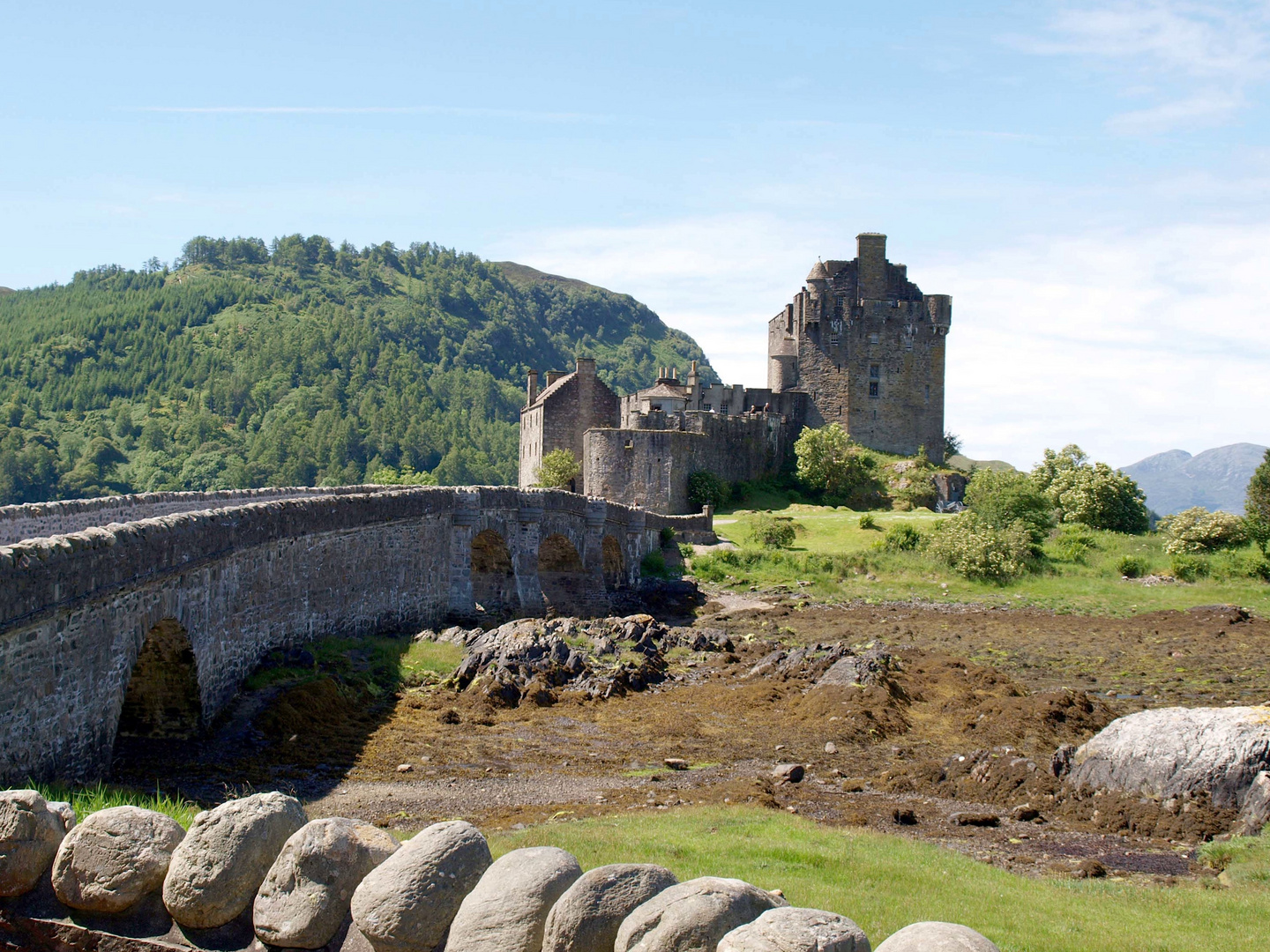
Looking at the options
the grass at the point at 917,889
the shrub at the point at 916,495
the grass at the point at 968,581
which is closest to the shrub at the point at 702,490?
the grass at the point at 968,581

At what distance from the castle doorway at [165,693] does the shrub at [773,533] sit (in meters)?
34.5

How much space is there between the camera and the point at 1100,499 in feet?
168

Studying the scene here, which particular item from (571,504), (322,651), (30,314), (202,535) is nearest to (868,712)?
(322,651)

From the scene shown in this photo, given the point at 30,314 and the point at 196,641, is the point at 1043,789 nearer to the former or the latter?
the point at 196,641

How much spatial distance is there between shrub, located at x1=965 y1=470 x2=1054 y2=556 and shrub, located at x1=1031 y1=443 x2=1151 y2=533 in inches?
40.5

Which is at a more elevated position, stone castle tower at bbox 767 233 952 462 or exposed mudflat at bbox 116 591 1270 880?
stone castle tower at bbox 767 233 952 462

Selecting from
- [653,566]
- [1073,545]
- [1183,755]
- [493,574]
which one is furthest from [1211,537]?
[1183,755]

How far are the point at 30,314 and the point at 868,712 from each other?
564 feet

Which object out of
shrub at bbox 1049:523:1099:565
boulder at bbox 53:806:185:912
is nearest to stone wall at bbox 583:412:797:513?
shrub at bbox 1049:523:1099:565

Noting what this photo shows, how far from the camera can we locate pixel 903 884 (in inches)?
438

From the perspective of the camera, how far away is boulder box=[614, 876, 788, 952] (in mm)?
7051

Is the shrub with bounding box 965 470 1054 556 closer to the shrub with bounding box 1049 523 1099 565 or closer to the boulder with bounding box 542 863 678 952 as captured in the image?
the shrub with bounding box 1049 523 1099 565

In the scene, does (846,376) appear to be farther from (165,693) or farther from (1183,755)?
(165,693)

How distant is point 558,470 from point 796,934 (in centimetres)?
5332
